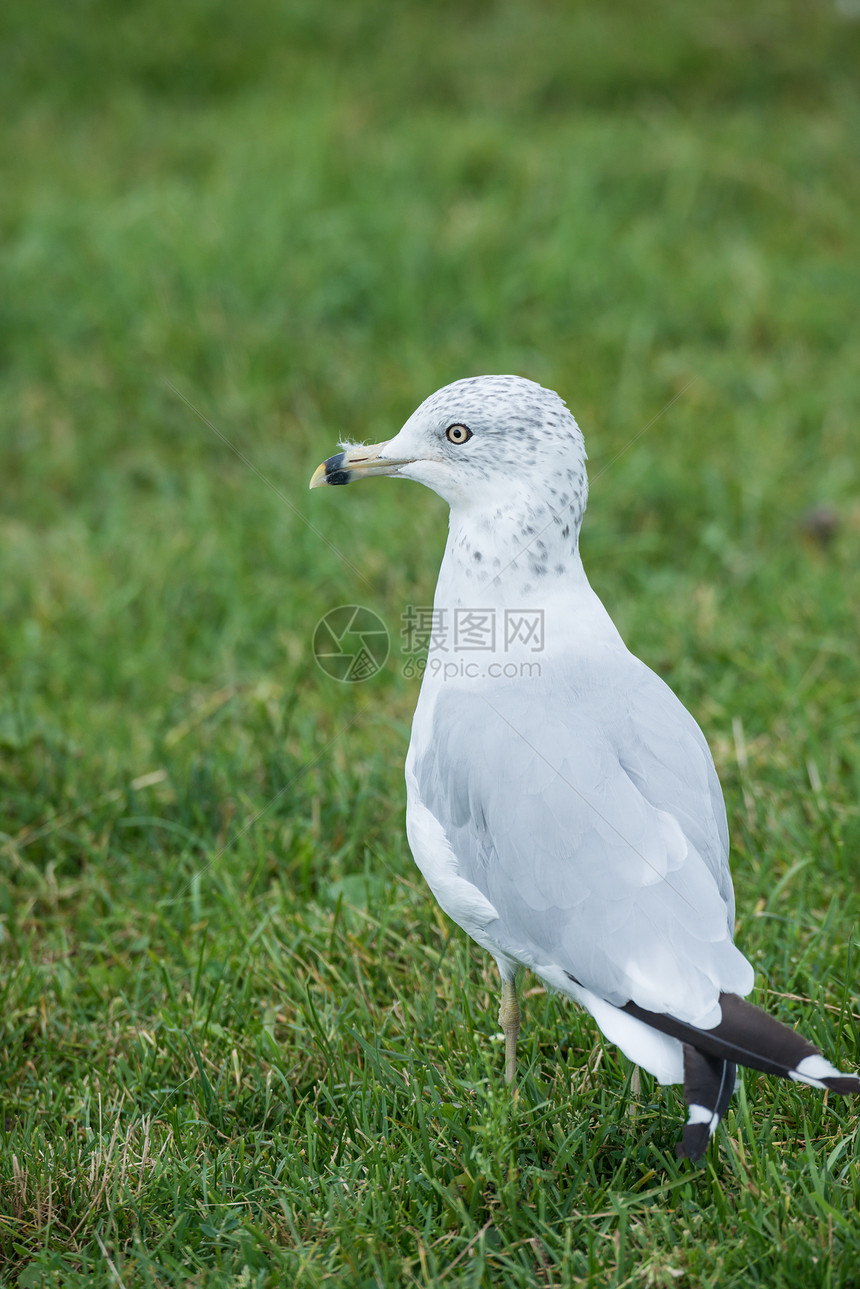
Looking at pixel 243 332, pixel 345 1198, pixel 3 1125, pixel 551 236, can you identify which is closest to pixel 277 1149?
pixel 345 1198

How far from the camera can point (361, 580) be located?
15.4 ft

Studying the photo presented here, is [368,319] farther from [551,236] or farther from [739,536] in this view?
[739,536]

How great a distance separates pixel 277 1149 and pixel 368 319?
4.52 meters

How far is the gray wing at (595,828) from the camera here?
2014 mm

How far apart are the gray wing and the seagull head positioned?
373mm

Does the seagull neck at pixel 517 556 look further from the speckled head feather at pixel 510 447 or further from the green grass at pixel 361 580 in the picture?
the green grass at pixel 361 580

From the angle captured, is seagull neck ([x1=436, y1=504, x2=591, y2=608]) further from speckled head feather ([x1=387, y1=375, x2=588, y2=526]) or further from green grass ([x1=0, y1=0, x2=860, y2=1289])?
green grass ([x1=0, y1=0, x2=860, y2=1289])

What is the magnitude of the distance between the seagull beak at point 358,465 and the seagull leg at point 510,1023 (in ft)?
3.59

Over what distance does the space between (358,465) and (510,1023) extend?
122cm

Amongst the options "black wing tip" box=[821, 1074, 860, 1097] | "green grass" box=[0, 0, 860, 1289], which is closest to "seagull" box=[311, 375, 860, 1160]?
"black wing tip" box=[821, 1074, 860, 1097]

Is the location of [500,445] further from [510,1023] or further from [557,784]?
[510,1023]

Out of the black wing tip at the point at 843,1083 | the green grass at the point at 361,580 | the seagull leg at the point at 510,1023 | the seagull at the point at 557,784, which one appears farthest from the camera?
the seagull leg at the point at 510,1023

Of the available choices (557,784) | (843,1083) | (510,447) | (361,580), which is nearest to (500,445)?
(510,447)

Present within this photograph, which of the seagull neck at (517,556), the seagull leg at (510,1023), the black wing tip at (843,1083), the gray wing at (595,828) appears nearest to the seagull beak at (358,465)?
the seagull neck at (517,556)
